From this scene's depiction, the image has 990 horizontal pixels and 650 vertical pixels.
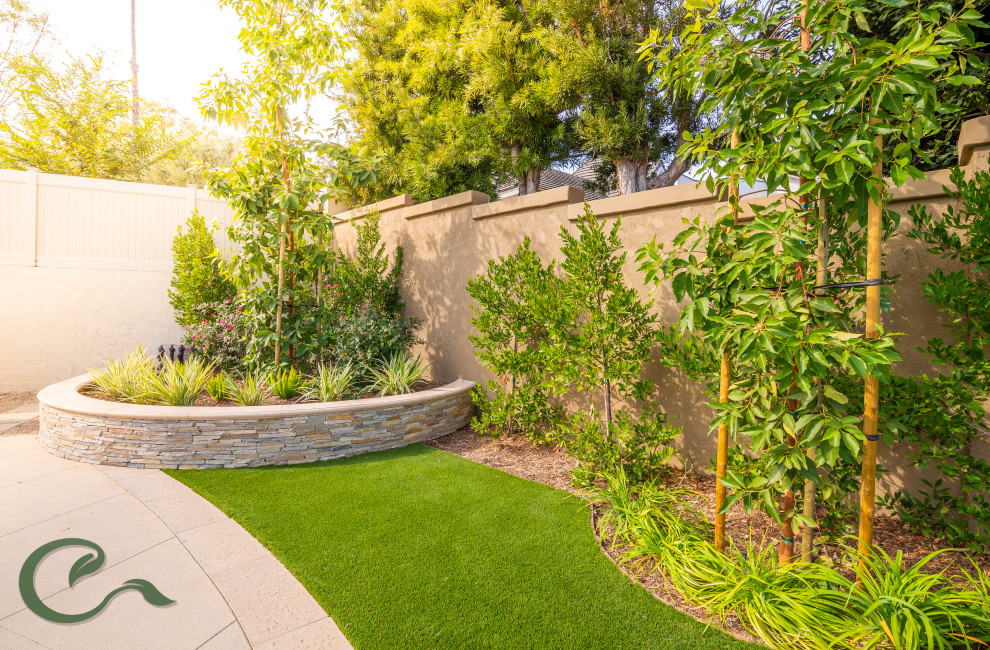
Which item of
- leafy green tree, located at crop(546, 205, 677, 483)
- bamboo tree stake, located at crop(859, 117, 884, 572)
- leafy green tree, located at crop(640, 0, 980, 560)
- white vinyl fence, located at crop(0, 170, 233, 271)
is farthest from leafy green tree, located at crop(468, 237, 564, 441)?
white vinyl fence, located at crop(0, 170, 233, 271)

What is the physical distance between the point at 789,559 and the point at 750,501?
36 cm

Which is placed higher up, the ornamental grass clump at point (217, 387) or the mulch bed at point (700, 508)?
the ornamental grass clump at point (217, 387)

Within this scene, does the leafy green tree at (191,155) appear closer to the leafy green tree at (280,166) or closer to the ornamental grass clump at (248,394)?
the leafy green tree at (280,166)

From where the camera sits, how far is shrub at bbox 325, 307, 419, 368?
208 inches

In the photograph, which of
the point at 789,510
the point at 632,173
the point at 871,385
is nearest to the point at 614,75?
the point at 632,173

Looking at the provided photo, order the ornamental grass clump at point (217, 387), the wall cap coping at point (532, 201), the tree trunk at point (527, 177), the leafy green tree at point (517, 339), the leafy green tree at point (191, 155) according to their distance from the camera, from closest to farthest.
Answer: the leafy green tree at point (517, 339), the wall cap coping at point (532, 201), the ornamental grass clump at point (217, 387), the tree trunk at point (527, 177), the leafy green tree at point (191, 155)

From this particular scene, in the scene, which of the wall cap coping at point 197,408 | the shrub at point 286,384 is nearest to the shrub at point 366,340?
the shrub at point 286,384

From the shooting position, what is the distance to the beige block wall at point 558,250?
2770 millimetres

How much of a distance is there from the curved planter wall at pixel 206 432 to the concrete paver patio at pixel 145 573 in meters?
0.28

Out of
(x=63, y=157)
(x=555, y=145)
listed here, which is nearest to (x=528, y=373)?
(x=555, y=145)

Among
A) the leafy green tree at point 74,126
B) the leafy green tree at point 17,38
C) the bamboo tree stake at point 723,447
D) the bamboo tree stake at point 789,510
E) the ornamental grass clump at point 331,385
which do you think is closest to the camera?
the bamboo tree stake at point 789,510

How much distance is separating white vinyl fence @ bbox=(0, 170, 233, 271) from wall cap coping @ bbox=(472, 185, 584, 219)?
5.27m

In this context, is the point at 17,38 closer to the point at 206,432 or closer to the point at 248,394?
the point at 248,394

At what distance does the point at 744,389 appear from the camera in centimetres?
240
